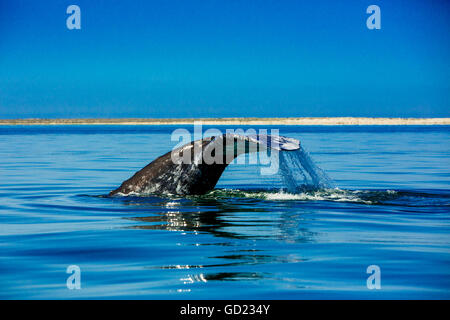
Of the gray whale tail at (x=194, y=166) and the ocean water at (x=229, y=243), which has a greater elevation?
the gray whale tail at (x=194, y=166)

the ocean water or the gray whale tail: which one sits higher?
the gray whale tail

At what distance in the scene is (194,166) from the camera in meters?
10.2

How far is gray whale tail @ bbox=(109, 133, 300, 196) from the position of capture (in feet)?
31.3

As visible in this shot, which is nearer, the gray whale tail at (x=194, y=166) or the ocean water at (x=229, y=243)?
the ocean water at (x=229, y=243)

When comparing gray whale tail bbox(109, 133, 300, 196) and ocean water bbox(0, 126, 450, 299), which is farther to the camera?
gray whale tail bbox(109, 133, 300, 196)

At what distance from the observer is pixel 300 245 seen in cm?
722

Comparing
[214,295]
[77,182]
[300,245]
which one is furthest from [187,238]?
[77,182]

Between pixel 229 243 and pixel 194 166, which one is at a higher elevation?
pixel 194 166

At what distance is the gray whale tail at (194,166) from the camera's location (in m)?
9.55

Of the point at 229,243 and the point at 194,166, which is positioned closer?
the point at 229,243

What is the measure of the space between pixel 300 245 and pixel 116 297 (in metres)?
2.59
